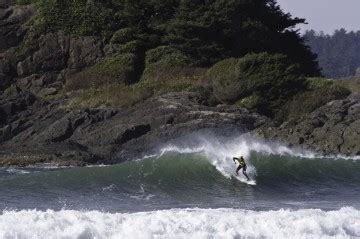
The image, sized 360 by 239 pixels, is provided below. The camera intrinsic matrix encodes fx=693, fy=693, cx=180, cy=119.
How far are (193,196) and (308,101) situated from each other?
1282 cm

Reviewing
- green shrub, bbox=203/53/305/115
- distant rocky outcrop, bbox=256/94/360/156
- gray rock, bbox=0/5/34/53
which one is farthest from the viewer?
gray rock, bbox=0/5/34/53

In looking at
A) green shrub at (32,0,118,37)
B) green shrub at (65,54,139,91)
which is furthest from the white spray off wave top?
green shrub at (32,0,118,37)

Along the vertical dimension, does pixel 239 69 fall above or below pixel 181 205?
above

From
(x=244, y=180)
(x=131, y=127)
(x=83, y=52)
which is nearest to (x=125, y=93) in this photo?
(x=131, y=127)

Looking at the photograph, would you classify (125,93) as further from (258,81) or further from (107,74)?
(258,81)

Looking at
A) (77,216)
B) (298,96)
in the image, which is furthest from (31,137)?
(77,216)

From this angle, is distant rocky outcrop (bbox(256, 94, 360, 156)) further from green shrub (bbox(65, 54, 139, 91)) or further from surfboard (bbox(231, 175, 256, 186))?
green shrub (bbox(65, 54, 139, 91))

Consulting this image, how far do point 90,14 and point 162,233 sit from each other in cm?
3020

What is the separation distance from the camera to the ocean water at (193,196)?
15297mm

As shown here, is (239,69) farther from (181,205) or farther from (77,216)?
(77,216)

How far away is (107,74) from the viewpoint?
40312 millimetres

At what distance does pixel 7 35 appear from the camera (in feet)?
143

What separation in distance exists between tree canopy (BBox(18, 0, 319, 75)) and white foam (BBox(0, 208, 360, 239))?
2508 cm

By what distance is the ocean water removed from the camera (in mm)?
15297
